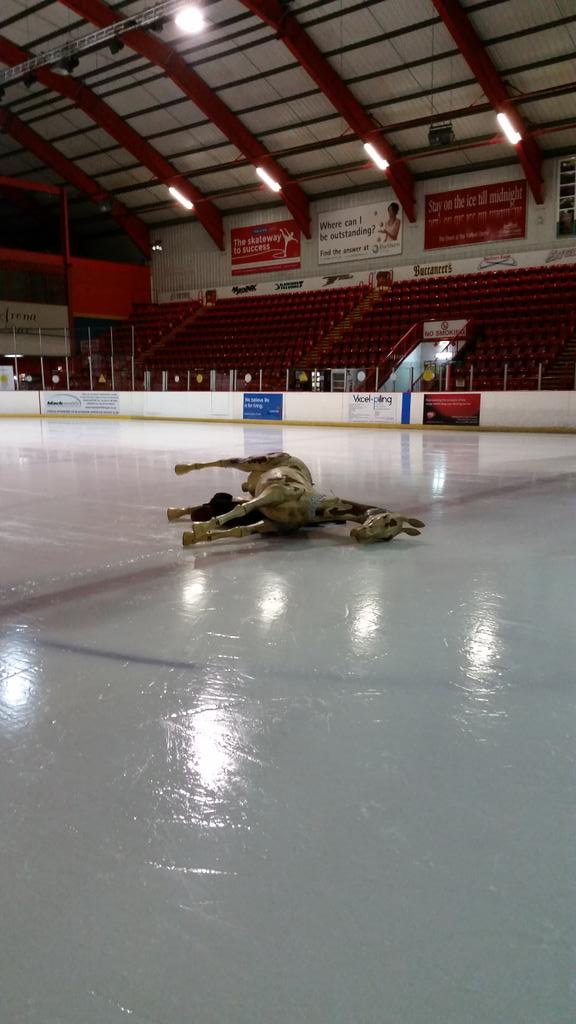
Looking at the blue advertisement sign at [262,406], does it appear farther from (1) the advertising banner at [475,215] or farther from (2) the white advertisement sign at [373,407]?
(1) the advertising banner at [475,215]

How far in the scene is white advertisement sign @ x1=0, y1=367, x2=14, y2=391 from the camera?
2439 cm

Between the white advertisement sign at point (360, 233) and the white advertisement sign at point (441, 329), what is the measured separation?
14.6 ft

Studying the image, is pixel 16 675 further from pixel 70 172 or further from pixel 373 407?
pixel 70 172

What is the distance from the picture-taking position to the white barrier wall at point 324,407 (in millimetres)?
16906

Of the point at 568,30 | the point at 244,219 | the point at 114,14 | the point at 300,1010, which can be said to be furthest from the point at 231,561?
the point at 244,219

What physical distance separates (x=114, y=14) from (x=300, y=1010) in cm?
2418

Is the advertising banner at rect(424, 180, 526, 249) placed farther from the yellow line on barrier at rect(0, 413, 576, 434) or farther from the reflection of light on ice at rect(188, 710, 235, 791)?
the reflection of light on ice at rect(188, 710, 235, 791)

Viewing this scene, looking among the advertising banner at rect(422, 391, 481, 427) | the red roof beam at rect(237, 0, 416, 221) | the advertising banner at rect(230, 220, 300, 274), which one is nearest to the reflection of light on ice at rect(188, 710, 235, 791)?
the advertising banner at rect(422, 391, 481, 427)

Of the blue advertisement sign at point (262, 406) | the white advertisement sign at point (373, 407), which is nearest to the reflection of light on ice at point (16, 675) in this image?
the white advertisement sign at point (373, 407)

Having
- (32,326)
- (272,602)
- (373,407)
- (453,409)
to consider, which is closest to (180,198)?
(32,326)

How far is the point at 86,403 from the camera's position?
2386 centimetres

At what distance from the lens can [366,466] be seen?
874cm

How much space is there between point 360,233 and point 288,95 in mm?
6000

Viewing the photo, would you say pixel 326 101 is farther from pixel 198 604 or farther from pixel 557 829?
pixel 557 829
